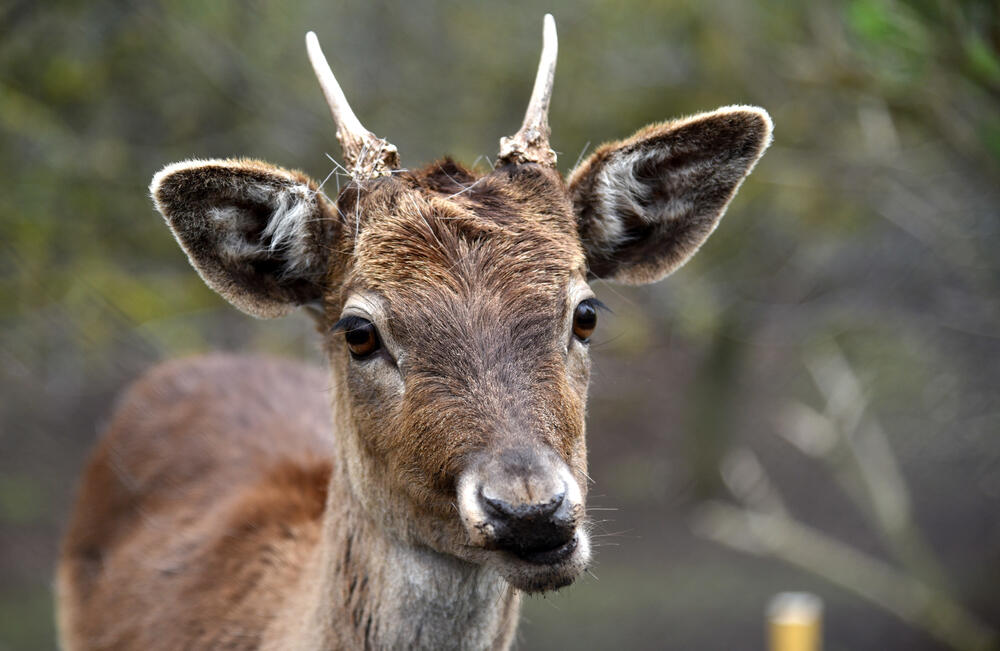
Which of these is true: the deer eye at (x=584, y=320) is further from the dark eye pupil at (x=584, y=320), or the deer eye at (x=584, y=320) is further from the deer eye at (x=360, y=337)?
the deer eye at (x=360, y=337)

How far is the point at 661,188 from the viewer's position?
157 inches

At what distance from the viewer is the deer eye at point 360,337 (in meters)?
3.39

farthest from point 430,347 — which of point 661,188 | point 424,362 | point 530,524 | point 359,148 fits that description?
point 661,188

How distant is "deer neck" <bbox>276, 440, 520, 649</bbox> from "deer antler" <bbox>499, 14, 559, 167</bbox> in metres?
1.39

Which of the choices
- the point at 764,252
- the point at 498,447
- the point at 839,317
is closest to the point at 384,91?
the point at 764,252

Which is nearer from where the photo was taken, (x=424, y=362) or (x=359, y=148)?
(x=424, y=362)

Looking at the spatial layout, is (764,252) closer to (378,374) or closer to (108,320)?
(108,320)

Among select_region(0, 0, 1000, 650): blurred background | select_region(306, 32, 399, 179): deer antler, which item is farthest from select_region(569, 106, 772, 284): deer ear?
select_region(0, 0, 1000, 650): blurred background

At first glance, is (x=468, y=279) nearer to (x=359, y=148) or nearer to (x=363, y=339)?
(x=363, y=339)

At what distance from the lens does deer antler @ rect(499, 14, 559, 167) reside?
12.1 feet

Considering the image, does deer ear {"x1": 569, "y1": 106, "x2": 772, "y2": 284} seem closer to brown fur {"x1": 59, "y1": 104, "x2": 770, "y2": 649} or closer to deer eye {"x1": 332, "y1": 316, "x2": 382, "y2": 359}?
brown fur {"x1": 59, "y1": 104, "x2": 770, "y2": 649}

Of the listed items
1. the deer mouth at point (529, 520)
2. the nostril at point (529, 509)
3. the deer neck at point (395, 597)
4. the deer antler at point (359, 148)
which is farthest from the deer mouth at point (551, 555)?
the deer antler at point (359, 148)

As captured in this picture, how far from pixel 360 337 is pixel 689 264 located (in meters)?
7.62

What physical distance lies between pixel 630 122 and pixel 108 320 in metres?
5.87
